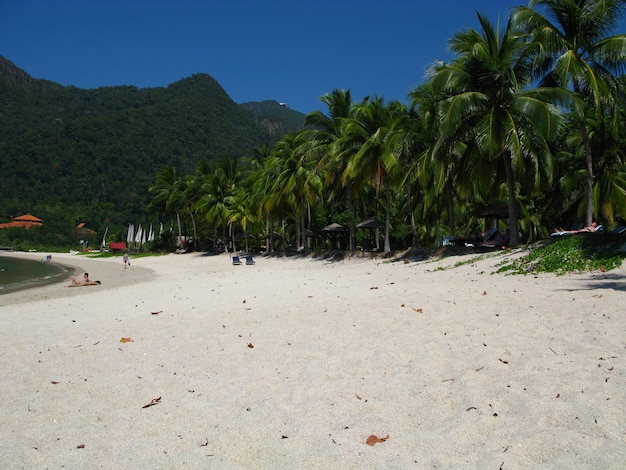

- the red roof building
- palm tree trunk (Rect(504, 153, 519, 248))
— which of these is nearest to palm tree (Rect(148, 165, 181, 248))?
palm tree trunk (Rect(504, 153, 519, 248))

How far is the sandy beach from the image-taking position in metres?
3.61

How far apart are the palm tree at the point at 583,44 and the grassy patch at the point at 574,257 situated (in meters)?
2.99

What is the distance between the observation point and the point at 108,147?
133000 millimetres

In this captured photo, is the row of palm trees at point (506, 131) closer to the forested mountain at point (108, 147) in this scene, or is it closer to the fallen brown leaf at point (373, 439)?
the fallen brown leaf at point (373, 439)

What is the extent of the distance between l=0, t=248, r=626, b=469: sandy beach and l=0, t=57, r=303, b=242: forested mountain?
109619 millimetres

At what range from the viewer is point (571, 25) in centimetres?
1511

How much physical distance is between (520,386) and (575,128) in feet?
71.3

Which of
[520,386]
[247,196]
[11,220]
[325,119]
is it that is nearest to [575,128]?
[325,119]

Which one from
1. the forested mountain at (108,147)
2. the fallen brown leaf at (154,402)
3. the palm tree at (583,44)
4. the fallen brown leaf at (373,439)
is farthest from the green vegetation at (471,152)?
the forested mountain at (108,147)

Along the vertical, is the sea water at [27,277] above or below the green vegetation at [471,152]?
below

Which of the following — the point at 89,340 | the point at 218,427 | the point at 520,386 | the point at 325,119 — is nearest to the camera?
the point at 218,427

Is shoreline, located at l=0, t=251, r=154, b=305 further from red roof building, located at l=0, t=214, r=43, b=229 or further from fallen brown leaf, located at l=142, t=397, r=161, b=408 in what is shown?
red roof building, located at l=0, t=214, r=43, b=229

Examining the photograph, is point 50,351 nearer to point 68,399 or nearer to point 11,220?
point 68,399

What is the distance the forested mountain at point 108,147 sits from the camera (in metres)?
117
